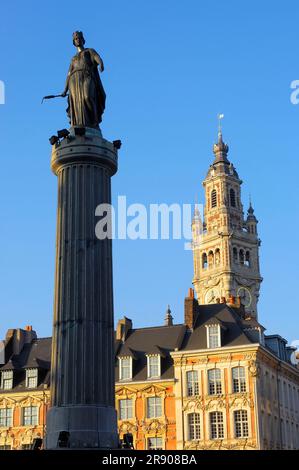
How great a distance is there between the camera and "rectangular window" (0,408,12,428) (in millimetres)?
48219

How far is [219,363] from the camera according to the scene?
148 ft

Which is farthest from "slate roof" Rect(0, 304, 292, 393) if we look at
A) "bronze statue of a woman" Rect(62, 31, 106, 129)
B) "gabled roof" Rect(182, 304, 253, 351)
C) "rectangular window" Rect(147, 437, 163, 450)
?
"bronze statue of a woman" Rect(62, 31, 106, 129)

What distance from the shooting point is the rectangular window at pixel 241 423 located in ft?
142

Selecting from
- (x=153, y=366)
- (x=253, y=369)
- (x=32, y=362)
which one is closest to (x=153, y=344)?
(x=153, y=366)

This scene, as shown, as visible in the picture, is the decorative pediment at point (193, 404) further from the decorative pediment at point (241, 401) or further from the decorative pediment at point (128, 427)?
the decorative pediment at point (128, 427)

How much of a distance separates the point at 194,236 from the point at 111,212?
3279 inches

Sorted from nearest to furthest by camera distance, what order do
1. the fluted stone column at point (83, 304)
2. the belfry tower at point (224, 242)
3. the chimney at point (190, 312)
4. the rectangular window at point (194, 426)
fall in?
the fluted stone column at point (83, 304) → the rectangular window at point (194, 426) → the chimney at point (190, 312) → the belfry tower at point (224, 242)

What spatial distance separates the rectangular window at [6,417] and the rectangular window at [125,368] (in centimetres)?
749

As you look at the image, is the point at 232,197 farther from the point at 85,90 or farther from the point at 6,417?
the point at 85,90

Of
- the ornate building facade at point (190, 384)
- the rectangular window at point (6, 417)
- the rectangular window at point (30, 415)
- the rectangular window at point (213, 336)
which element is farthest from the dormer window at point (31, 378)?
the rectangular window at point (213, 336)

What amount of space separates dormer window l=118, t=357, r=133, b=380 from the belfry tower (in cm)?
4571

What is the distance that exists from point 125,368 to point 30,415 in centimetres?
661

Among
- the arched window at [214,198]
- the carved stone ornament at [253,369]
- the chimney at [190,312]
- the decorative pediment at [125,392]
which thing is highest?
the arched window at [214,198]

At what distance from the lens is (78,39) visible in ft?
58.0
